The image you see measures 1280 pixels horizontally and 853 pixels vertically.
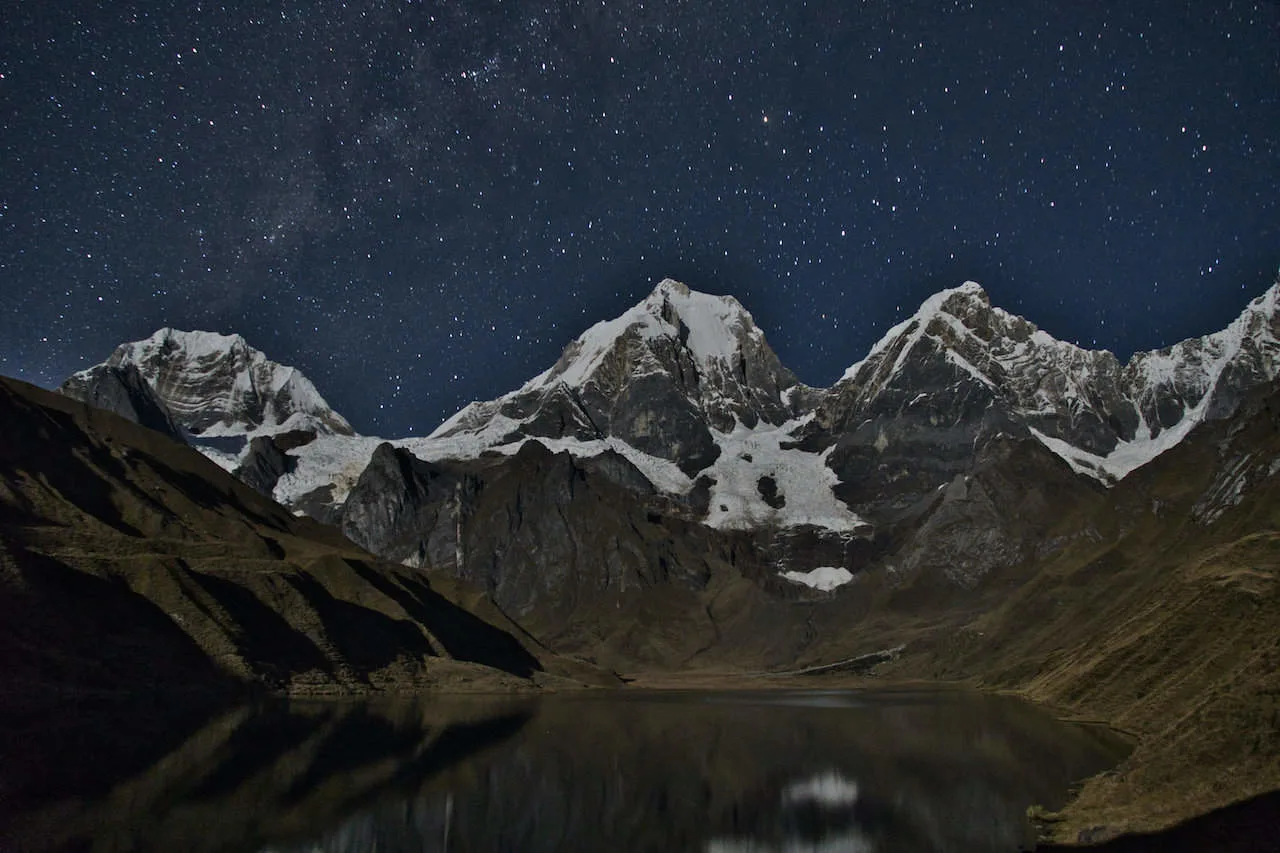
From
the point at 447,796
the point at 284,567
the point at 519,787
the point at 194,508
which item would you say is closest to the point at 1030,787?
the point at 519,787

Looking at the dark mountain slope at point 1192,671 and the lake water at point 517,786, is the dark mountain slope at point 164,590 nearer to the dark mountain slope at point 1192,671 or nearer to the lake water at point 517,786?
the lake water at point 517,786

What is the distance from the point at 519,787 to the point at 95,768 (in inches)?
883

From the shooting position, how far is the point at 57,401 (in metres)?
189

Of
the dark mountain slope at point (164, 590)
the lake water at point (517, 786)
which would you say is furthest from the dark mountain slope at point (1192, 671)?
the dark mountain slope at point (164, 590)

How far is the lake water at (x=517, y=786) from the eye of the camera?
42.3 meters

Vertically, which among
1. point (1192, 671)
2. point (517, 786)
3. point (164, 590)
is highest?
point (164, 590)

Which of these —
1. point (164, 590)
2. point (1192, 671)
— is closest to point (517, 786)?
point (1192, 671)

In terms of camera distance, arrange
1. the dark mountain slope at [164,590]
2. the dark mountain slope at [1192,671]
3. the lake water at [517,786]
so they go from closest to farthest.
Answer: the dark mountain slope at [1192,671] → the lake water at [517,786] → the dark mountain slope at [164,590]

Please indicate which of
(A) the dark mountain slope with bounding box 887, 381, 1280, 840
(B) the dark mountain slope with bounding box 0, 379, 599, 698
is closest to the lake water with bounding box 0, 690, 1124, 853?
(A) the dark mountain slope with bounding box 887, 381, 1280, 840

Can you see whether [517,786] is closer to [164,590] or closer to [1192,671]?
[1192,671]

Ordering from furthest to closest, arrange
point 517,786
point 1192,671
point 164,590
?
point 164,590 → point 1192,671 → point 517,786

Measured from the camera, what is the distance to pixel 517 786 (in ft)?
Answer: 190

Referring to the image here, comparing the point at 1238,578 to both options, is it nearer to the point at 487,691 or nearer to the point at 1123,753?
the point at 1123,753

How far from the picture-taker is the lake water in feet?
139
